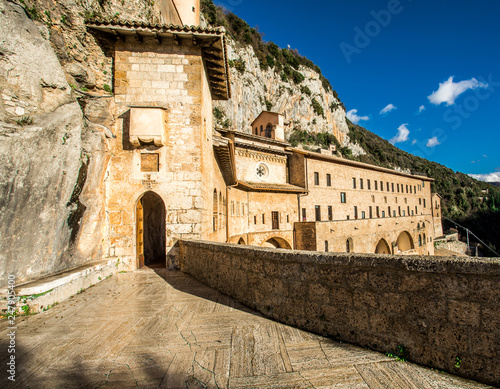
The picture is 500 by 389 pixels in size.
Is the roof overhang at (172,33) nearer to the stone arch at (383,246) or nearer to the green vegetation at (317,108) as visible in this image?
the stone arch at (383,246)

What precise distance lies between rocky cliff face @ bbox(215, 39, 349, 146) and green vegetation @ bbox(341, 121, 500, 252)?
32.0 feet

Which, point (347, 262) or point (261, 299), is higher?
point (347, 262)

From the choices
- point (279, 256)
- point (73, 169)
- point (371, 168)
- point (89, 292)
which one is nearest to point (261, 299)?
point (279, 256)

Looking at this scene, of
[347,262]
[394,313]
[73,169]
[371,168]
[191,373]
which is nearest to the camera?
[191,373]

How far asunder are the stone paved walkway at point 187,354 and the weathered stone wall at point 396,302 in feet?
0.47

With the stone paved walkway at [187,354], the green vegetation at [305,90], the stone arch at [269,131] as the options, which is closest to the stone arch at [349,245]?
the stone arch at [269,131]

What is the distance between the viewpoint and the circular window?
25300mm

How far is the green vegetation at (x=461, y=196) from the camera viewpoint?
5903 centimetres

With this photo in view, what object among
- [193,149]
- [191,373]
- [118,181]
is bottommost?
[191,373]

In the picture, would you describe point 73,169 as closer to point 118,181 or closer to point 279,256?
point 118,181

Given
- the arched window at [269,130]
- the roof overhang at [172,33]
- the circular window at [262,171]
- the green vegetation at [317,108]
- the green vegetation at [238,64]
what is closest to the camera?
the roof overhang at [172,33]

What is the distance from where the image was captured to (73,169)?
16.9 feet

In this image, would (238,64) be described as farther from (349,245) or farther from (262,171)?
(349,245)

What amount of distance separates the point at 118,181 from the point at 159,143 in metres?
1.46
